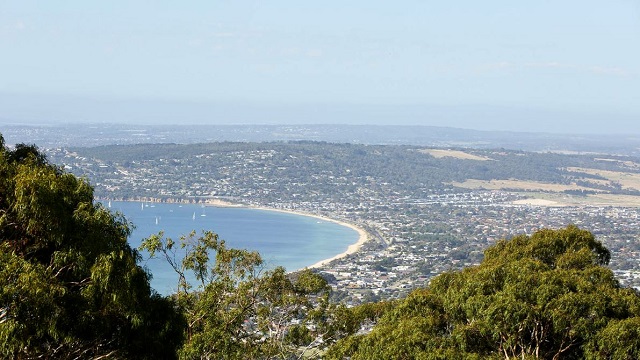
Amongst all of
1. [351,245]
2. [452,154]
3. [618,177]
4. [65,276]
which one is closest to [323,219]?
[351,245]

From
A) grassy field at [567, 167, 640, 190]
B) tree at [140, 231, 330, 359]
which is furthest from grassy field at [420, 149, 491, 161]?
tree at [140, 231, 330, 359]

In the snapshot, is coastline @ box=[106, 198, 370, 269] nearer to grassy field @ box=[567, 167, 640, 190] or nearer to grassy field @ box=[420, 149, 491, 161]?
grassy field @ box=[420, 149, 491, 161]

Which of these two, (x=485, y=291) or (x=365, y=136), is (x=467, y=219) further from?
(x=365, y=136)

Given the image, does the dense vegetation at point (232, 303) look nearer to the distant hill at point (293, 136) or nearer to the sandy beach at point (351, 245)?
the sandy beach at point (351, 245)

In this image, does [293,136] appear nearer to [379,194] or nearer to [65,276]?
[379,194]

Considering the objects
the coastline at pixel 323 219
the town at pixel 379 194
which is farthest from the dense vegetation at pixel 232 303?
the coastline at pixel 323 219

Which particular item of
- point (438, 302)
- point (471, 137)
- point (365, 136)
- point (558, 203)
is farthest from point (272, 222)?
point (471, 137)

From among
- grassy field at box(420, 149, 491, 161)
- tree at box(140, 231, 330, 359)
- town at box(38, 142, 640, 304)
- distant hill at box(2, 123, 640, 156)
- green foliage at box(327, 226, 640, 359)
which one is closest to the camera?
tree at box(140, 231, 330, 359)
